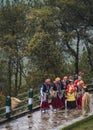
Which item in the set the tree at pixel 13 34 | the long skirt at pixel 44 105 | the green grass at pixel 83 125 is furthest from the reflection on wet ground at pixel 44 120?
the tree at pixel 13 34

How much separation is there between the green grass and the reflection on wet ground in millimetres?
414

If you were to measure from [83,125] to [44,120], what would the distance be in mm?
2052

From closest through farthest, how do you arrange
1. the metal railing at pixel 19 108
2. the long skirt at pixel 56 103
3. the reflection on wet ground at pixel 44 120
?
the reflection on wet ground at pixel 44 120 < the metal railing at pixel 19 108 < the long skirt at pixel 56 103

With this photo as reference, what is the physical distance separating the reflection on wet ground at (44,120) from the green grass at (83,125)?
41 cm

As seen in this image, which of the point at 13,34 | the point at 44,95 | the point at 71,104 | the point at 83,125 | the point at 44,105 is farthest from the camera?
the point at 13,34

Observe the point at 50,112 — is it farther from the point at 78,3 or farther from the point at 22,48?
the point at 22,48

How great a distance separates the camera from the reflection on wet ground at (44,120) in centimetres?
1742

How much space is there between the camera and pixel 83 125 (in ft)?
57.6

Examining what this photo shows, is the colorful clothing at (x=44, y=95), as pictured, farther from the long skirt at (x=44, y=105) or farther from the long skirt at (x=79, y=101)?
the long skirt at (x=79, y=101)

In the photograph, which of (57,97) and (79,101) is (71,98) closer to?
(79,101)

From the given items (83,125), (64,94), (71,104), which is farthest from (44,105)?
(83,125)

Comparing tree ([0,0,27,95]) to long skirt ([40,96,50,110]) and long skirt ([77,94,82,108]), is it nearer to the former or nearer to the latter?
long skirt ([77,94,82,108])

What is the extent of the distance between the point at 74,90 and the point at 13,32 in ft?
78.4

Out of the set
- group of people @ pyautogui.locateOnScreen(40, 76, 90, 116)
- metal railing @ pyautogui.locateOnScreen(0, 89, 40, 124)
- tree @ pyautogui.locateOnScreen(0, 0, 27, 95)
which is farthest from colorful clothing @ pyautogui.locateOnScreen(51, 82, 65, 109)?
tree @ pyautogui.locateOnScreen(0, 0, 27, 95)
